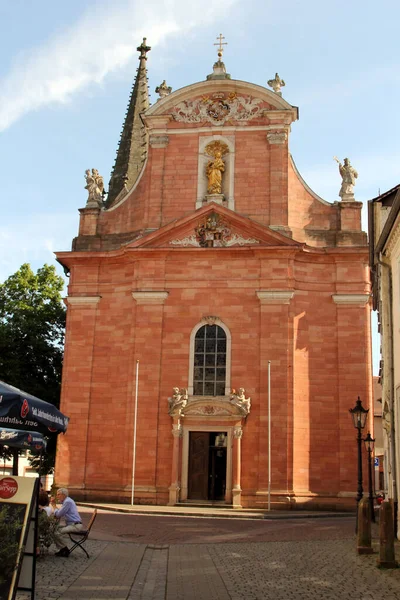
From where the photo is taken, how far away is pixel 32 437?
453 inches

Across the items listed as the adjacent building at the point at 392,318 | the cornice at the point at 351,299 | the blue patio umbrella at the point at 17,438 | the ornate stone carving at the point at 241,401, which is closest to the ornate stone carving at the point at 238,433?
the ornate stone carving at the point at 241,401

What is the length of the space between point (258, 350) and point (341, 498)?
6164 mm

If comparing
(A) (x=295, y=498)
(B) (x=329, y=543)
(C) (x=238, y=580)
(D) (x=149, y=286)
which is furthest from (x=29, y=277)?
(C) (x=238, y=580)

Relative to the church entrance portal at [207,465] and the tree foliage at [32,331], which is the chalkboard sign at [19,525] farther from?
the tree foliage at [32,331]

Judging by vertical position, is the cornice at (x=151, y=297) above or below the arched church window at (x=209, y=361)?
above

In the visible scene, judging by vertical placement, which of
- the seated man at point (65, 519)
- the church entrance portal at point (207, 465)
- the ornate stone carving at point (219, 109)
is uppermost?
the ornate stone carving at point (219, 109)

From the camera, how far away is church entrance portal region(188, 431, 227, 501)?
27516 mm

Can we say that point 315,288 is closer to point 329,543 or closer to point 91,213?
point 91,213

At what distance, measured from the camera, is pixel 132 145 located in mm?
39750

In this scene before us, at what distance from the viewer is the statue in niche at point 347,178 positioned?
98.8 feet

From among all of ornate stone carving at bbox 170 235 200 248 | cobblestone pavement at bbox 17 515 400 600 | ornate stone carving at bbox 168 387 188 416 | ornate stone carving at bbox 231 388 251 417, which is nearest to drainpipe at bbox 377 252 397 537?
cobblestone pavement at bbox 17 515 400 600

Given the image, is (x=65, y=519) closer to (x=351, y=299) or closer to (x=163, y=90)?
(x=351, y=299)

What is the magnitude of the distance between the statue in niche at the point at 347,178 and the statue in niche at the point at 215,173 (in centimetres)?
489

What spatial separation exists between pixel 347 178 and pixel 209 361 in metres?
9.37
